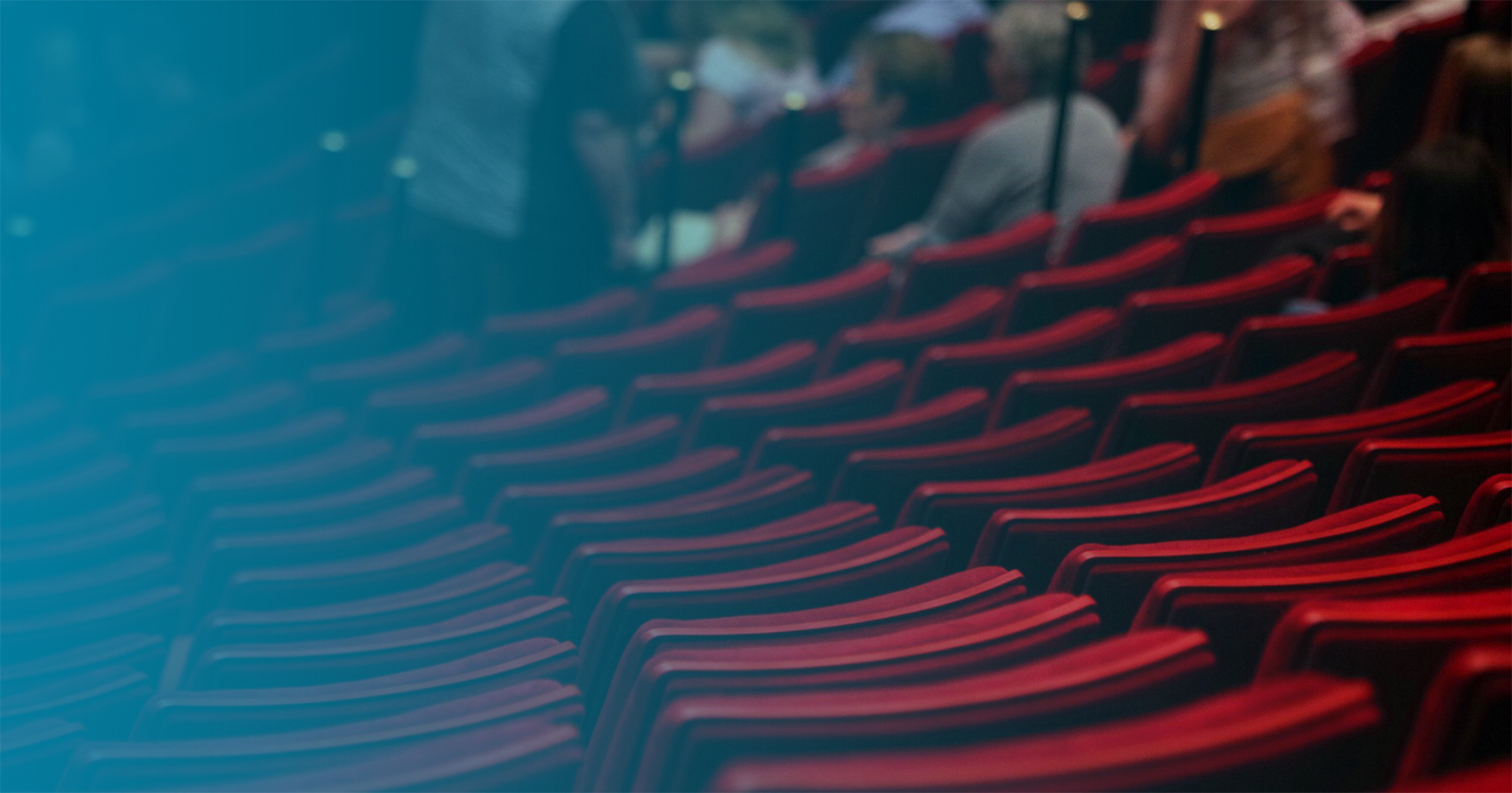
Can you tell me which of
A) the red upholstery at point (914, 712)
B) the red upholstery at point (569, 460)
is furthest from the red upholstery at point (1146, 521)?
the red upholstery at point (569, 460)

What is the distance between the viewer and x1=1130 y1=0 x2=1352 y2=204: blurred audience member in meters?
0.81

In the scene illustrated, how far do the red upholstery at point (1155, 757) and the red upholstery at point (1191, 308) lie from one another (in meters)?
0.36

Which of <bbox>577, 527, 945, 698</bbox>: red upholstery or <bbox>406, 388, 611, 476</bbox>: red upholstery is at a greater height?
<bbox>406, 388, 611, 476</bbox>: red upholstery

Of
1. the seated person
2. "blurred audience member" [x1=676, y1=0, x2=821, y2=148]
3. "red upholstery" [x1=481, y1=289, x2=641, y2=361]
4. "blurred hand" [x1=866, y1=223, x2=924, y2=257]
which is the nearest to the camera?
"red upholstery" [x1=481, y1=289, x2=641, y2=361]

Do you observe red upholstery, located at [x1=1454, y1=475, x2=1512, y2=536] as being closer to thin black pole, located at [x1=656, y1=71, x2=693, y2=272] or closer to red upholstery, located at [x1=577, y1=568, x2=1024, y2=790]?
red upholstery, located at [x1=577, y1=568, x2=1024, y2=790]

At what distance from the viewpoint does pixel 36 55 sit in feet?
4.27

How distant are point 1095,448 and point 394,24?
933 mm

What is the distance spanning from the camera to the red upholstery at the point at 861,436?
1.63 ft

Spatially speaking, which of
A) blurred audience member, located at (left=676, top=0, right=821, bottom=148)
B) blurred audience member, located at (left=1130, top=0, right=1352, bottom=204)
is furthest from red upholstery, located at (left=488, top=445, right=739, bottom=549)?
blurred audience member, located at (left=676, top=0, right=821, bottom=148)

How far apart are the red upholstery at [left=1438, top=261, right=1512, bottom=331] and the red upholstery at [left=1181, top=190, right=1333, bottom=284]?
0.13 meters

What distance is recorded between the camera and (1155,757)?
0.65 feet

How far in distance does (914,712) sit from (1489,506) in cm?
20

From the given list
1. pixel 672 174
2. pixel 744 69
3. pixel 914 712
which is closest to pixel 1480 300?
pixel 914 712

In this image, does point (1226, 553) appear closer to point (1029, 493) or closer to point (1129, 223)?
point (1029, 493)
